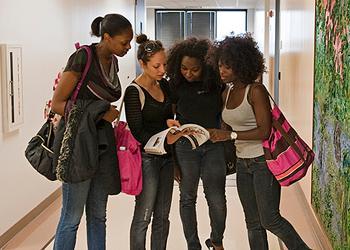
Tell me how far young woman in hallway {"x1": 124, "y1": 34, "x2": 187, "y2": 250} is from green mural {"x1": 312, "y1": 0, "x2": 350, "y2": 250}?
859 millimetres

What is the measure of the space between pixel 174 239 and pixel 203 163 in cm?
103

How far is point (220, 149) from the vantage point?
2.94 meters

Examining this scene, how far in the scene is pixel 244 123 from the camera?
2639mm

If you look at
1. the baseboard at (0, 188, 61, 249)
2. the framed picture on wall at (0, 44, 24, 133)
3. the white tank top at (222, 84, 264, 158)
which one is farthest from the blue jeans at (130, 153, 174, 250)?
the framed picture on wall at (0, 44, 24, 133)

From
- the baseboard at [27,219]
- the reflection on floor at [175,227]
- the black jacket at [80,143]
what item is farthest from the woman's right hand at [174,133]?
the baseboard at [27,219]

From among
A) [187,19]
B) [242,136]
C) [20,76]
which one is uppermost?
[187,19]

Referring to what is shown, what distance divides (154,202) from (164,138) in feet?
1.25

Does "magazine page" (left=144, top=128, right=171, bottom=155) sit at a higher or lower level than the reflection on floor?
higher

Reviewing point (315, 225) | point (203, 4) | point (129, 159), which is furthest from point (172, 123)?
point (203, 4)

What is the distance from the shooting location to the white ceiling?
14232 mm

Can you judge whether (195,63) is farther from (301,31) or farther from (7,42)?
(301,31)

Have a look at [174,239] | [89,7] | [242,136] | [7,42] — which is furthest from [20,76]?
[89,7]

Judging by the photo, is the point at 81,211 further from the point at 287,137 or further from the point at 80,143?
the point at 287,137

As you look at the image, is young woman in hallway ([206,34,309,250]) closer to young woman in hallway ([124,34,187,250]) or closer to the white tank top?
the white tank top
